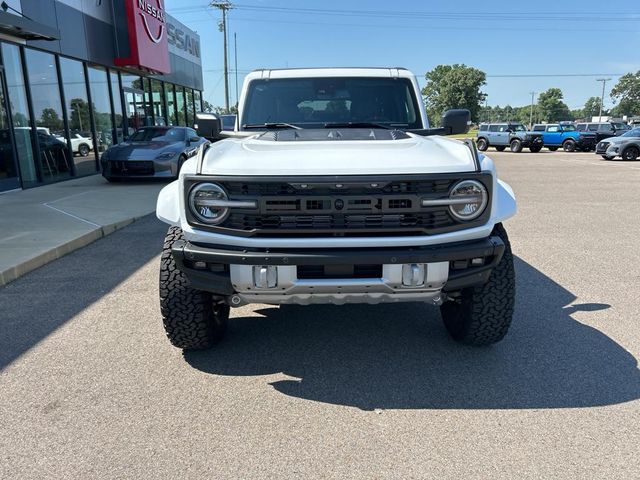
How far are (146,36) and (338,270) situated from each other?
16197mm

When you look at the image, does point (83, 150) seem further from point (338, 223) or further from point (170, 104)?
point (338, 223)

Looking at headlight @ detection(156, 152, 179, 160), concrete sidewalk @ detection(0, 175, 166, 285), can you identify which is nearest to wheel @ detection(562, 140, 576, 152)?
headlight @ detection(156, 152, 179, 160)

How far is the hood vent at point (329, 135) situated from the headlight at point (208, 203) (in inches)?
32.0

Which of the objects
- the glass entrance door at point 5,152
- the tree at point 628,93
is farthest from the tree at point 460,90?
the glass entrance door at point 5,152

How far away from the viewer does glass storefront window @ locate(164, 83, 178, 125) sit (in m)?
21.2

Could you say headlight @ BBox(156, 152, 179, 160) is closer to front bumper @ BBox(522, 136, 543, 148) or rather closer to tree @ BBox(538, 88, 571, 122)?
front bumper @ BBox(522, 136, 543, 148)

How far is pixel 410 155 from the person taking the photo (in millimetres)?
2771

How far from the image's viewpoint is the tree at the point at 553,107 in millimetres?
127256

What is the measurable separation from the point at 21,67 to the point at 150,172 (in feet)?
12.3

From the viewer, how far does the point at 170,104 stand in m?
21.7

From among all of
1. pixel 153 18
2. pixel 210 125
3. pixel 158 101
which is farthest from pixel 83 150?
pixel 210 125

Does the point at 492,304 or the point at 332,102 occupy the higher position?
the point at 332,102

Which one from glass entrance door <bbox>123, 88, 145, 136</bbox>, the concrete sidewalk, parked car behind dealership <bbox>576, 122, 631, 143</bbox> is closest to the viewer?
the concrete sidewalk

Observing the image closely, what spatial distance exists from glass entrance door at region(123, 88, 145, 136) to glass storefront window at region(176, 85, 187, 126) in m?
4.53
